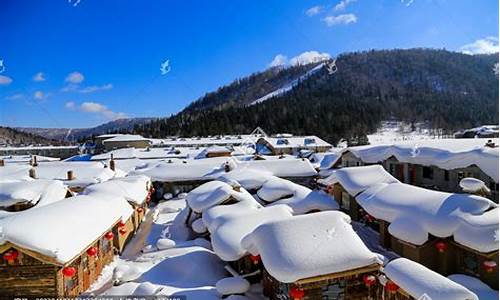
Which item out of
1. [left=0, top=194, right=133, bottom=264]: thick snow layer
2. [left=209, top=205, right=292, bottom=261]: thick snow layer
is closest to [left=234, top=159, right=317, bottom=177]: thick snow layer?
[left=209, top=205, right=292, bottom=261]: thick snow layer

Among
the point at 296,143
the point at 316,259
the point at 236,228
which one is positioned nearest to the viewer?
the point at 316,259

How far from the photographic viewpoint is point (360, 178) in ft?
81.5

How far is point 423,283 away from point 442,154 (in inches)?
696

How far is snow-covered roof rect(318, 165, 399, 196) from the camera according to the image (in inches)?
947

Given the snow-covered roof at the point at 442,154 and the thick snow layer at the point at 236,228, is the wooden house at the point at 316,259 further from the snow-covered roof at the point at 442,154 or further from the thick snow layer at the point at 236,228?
the snow-covered roof at the point at 442,154

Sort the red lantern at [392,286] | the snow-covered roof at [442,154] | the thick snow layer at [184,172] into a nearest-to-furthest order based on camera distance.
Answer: the red lantern at [392,286] → the snow-covered roof at [442,154] → the thick snow layer at [184,172]

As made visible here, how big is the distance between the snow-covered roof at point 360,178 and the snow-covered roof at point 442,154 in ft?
11.7

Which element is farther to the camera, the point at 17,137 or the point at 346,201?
the point at 17,137

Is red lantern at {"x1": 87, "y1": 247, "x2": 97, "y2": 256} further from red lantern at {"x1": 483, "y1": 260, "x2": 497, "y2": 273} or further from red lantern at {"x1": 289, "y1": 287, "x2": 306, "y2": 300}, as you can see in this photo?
A: red lantern at {"x1": 483, "y1": 260, "x2": 497, "y2": 273}

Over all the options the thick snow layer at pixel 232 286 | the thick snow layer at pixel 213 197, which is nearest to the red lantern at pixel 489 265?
the thick snow layer at pixel 232 286

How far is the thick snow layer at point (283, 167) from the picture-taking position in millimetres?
37062

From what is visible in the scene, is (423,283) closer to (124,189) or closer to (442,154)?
(442,154)

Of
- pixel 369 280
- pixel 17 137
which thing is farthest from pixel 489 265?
pixel 17 137

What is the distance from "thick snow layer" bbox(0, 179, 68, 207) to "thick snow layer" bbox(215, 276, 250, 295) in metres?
12.6
